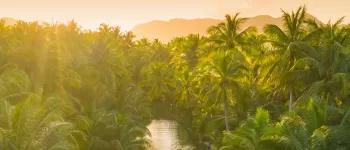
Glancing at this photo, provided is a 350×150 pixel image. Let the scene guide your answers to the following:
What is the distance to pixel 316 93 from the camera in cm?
2888

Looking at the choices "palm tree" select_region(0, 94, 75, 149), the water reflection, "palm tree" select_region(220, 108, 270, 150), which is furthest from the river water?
"palm tree" select_region(0, 94, 75, 149)

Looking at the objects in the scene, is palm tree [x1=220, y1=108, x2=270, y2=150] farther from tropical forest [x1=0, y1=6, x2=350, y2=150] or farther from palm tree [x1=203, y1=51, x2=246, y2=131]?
palm tree [x1=203, y1=51, x2=246, y2=131]

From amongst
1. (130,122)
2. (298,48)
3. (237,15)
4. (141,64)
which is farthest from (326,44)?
(141,64)

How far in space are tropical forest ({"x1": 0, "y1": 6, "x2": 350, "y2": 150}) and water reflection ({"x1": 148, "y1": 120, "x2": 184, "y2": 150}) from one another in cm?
140

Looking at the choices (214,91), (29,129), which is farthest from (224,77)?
(29,129)

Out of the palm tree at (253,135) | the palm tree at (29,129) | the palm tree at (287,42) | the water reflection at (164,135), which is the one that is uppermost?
the palm tree at (287,42)

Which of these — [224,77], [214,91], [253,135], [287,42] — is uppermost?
[287,42]

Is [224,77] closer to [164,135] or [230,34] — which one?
[230,34]

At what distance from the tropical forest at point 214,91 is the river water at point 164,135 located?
135cm

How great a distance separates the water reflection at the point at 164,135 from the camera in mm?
42312

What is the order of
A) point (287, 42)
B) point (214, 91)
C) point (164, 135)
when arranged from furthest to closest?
point (164, 135) < point (214, 91) < point (287, 42)

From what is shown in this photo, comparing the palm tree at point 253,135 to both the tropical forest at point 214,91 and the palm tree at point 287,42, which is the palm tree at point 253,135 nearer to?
the tropical forest at point 214,91

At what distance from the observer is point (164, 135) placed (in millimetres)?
48688

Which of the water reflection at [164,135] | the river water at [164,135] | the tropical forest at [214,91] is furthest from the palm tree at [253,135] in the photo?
the water reflection at [164,135]
